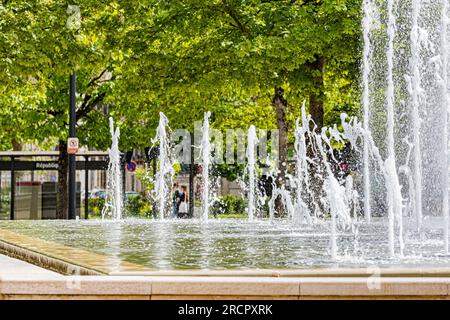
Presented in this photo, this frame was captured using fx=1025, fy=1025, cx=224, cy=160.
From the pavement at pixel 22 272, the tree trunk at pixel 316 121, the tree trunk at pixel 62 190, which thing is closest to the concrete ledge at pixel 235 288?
the pavement at pixel 22 272

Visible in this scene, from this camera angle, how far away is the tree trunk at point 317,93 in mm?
24702

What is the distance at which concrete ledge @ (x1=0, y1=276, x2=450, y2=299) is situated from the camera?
781cm

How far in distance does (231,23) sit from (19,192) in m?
12.0

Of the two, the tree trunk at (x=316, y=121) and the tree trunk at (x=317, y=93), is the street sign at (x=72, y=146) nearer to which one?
the tree trunk at (x=316, y=121)

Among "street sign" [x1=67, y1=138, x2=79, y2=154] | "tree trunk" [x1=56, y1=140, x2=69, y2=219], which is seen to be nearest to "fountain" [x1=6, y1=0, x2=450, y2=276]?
"tree trunk" [x1=56, y1=140, x2=69, y2=219]

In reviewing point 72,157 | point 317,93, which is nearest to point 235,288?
point 317,93

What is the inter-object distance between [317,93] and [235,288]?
17.1 meters

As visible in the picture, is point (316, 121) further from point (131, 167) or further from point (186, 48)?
point (131, 167)

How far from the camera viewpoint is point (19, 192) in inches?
1309

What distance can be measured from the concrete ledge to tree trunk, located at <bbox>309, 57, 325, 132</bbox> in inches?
665

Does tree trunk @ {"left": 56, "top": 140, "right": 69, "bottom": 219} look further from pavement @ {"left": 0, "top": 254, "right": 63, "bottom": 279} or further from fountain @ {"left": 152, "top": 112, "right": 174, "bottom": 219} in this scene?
pavement @ {"left": 0, "top": 254, "right": 63, "bottom": 279}

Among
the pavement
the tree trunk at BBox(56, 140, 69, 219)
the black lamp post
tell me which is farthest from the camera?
the tree trunk at BBox(56, 140, 69, 219)

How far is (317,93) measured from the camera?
24.7 meters

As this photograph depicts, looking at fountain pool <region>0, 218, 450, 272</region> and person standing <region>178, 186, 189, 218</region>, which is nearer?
fountain pool <region>0, 218, 450, 272</region>
